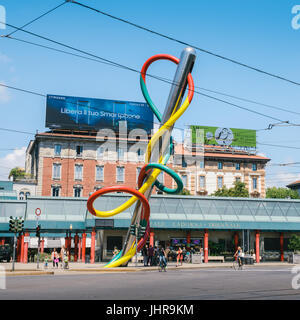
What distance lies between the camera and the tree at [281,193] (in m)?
95.2

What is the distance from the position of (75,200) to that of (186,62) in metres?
20.6

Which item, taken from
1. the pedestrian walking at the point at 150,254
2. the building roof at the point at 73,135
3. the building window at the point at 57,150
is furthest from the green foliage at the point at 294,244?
the building window at the point at 57,150

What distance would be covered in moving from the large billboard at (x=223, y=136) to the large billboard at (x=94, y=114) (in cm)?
926

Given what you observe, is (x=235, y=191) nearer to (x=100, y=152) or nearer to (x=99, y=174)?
(x=99, y=174)

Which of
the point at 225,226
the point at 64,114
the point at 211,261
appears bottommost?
the point at 211,261

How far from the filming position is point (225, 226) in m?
43.6

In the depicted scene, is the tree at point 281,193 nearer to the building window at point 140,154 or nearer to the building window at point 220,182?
the building window at point 220,182

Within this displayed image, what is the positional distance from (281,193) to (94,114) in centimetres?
4511

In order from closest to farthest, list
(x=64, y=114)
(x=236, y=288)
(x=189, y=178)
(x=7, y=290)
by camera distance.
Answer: (x=7, y=290), (x=236, y=288), (x=64, y=114), (x=189, y=178)

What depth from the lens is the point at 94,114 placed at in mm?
70562

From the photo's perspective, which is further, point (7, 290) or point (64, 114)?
point (64, 114)

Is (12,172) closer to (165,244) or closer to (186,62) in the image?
(165,244)

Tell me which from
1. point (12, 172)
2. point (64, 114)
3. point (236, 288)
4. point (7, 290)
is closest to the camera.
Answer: point (7, 290)
